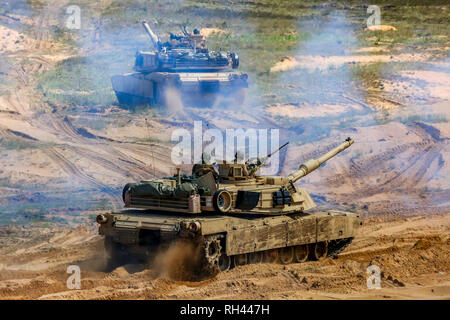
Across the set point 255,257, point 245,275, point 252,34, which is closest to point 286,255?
point 255,257

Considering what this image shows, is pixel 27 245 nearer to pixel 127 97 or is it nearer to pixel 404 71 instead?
pixel 127 97

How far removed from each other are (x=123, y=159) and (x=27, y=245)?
27.8ft

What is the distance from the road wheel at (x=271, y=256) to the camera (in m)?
18.9

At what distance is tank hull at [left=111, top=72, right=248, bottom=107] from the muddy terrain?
60 centimetres

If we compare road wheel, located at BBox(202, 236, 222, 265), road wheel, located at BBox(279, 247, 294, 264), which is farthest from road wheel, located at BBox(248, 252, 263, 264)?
road wheel, located at BBox(202, 236, 222, 265)

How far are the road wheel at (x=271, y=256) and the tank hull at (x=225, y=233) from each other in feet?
0.07

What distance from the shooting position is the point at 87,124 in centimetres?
3353

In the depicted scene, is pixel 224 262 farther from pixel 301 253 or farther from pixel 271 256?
pixel 301 253

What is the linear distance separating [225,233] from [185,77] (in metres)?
17.8

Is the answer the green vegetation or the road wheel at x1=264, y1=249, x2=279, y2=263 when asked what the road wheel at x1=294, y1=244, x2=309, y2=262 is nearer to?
the road wheel at x1=264, y1=249, x2=279, y2=263

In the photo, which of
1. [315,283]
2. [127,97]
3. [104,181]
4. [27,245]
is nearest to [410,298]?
[315,283]

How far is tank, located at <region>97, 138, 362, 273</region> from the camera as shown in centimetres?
1720

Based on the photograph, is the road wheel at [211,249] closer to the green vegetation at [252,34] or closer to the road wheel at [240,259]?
the road wheel at [240,259]

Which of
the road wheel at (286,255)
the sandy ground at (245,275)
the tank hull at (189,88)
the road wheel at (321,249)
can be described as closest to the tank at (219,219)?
the road wheel at (286,255)
